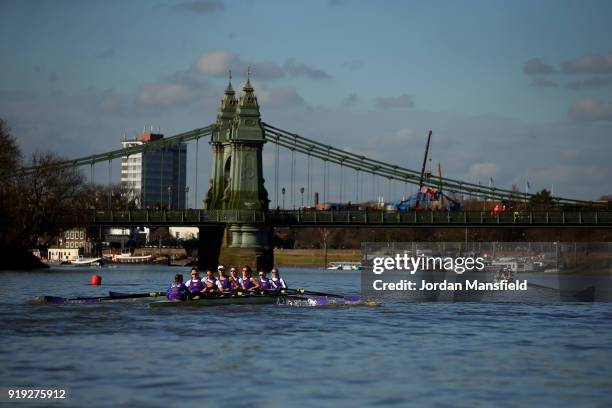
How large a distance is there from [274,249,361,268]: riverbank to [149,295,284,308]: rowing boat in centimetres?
10023

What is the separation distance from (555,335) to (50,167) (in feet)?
211

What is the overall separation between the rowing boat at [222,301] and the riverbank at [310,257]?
329 ft

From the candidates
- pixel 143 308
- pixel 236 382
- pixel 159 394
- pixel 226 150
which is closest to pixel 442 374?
pixel 236 382

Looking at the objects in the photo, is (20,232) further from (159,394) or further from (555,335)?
(159,394)

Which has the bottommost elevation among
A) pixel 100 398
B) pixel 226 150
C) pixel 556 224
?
pixel 100 398

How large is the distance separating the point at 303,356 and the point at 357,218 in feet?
213

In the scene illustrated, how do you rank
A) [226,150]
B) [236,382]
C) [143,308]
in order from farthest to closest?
[226,150], [143,308], [236,382]

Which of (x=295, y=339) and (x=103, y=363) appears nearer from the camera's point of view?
(x=103, y=363)

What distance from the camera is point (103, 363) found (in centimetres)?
2672

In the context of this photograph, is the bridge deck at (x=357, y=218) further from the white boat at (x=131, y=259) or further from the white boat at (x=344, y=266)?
the white boat at (x=131, y=259)

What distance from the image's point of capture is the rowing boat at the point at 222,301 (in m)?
42.4

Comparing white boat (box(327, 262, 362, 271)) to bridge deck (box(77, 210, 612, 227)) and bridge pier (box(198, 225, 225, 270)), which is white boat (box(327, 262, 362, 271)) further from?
bridge deck (box(77, 210, 612, 227))

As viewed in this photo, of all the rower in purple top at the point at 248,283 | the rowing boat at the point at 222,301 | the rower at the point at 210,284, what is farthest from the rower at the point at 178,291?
the rower in purple top at the point at 248,283

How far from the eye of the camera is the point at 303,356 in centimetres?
2922
